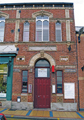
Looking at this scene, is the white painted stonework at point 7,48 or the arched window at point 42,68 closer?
the arched window at point 42,68

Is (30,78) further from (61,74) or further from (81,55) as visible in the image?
(81,55)

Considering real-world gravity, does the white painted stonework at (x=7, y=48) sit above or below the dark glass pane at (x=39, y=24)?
below

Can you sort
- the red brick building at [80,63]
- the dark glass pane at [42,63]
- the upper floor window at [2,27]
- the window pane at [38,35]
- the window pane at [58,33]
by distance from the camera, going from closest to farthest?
the red brick building at [80,63]
the dark glass pane at [42,63]
the window pane at [58,33]
the window pane at [38,35]
the upper floor window at [2,27]

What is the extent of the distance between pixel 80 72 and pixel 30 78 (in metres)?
Answer: 4.34

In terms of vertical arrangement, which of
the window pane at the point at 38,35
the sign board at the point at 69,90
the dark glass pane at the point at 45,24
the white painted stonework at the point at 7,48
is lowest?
the sign board at the point at 69,90

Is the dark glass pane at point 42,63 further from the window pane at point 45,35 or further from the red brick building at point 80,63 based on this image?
the red brick building at point 80,63

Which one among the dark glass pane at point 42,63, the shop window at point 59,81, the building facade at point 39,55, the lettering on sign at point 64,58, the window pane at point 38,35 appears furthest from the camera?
the window pane at point 38,35

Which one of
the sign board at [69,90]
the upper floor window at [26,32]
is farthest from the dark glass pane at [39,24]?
the sign board at [69,90]

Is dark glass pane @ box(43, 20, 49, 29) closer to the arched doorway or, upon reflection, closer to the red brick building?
the red brick building

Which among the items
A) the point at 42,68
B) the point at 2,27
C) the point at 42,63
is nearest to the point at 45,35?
the point at 42,63

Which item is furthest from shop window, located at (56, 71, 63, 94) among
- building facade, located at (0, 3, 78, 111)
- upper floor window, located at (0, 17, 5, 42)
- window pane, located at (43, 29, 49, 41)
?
upper floor window, located at (0, 17, 5, 42)

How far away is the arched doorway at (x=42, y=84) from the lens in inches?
416

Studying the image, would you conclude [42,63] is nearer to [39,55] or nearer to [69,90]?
[39,55]

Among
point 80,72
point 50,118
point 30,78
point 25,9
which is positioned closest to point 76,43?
point 80,72
